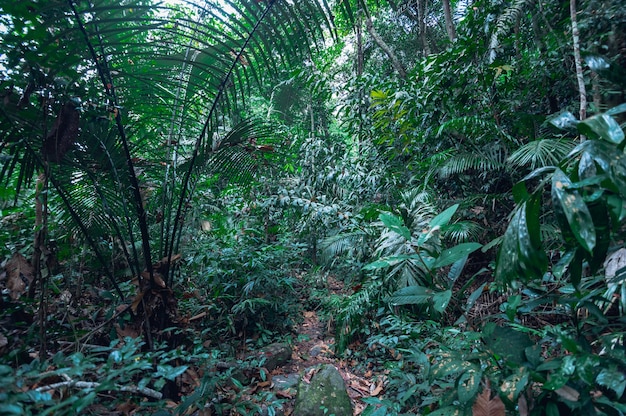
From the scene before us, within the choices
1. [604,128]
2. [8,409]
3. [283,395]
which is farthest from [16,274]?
[604,128]

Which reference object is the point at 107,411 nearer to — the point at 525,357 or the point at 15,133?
the point at 15,133

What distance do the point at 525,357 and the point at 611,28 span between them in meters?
2.40

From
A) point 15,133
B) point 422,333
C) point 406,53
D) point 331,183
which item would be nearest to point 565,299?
point 422,333

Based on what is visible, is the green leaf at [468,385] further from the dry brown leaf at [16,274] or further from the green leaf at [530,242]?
the dry brown leaf at [16,274]

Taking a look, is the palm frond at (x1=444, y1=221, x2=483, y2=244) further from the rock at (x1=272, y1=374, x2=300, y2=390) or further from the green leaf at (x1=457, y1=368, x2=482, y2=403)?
the green leaf at (x1=457, y1=368, x2=482, y2=403)

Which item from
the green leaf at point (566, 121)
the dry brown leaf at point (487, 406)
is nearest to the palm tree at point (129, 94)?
the green leaf at point (566, 121)

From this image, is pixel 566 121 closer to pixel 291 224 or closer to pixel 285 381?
pixel 285 381

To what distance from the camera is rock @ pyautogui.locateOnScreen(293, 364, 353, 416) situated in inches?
82.8

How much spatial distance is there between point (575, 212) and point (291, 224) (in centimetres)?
448

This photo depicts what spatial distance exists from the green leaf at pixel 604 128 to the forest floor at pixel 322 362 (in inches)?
84.2

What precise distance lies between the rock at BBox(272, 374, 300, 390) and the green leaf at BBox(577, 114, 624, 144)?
2.25 metres

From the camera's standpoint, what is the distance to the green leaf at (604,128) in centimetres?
80

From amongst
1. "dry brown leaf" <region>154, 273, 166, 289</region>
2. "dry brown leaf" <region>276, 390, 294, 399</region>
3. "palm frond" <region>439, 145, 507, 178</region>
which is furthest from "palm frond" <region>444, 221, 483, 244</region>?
"dry brown leaf" <region>154, 273, 166, 289</region>

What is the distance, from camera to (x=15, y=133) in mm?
1594
